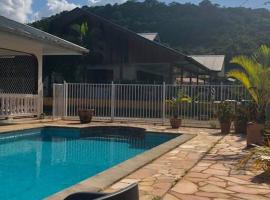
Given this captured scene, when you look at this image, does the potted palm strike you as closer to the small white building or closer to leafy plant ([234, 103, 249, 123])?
leafy plant ([234, 103, 249, 123])

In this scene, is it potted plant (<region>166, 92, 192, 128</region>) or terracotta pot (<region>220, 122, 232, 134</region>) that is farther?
potted plant (<region>166, 92, 192, 128</region>)

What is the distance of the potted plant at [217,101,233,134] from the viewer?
519 inches

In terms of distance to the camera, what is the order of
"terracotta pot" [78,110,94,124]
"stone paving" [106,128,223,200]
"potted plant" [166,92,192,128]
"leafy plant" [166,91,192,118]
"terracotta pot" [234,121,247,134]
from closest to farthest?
"stone paving" [106,128,223,200] < "terracotta pot" [234,121,247,134] < "potted plant" [166,92,192,128] < "leafy plant" [166,91,192,118] < "terracotta pot" [78,110,94,124]

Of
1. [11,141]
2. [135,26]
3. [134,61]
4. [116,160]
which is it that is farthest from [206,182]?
[135,26]

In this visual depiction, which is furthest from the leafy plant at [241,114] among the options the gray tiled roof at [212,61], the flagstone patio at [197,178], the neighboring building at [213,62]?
the gray tiled roof at [212,61]

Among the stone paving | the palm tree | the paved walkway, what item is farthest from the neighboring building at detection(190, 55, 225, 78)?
the paved walkway

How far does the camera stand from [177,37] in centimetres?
3956

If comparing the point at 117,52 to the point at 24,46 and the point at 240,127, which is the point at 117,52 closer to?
the point at 24,46

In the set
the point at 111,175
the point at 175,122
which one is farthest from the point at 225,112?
the point at 111,175

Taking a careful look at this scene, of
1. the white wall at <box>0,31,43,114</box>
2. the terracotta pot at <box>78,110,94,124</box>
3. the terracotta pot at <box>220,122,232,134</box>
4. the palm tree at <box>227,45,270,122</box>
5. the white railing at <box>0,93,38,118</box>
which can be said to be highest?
the white wall at <box>0,31,43,114</box>

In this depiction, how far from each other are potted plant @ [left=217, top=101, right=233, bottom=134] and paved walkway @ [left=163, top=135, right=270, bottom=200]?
529 cm

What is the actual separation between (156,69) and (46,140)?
56.3ft

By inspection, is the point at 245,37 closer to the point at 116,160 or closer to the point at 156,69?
the point at 156,69

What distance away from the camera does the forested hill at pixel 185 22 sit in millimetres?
34656
